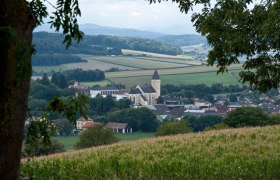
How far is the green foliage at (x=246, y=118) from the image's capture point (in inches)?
1732

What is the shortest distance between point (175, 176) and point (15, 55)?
20.1 feet

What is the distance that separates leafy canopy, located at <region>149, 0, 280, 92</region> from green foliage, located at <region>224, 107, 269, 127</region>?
3176 cm

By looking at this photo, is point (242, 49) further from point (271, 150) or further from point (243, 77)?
point (271, 150)

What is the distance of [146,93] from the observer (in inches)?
4631

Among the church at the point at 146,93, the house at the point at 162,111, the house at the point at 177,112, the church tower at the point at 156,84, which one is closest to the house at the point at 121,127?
the house at the point at 162,111

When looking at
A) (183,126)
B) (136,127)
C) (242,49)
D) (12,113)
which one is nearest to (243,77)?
(242,49)

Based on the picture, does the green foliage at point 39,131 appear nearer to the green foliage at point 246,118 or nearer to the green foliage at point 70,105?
the green foliage at point 70,105

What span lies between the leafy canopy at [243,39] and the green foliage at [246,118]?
31765mm

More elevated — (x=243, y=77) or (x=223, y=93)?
(x=243, y=77)

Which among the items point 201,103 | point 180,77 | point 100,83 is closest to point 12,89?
point 201,103

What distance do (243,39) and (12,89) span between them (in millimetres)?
7677

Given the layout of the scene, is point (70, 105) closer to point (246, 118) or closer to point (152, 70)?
point (246, 118)

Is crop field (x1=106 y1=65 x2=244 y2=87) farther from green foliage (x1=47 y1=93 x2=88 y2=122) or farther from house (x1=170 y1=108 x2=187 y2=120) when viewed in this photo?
green foliage (x1=47 y1=93 x2=88 y2=122)

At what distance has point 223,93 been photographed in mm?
117188
